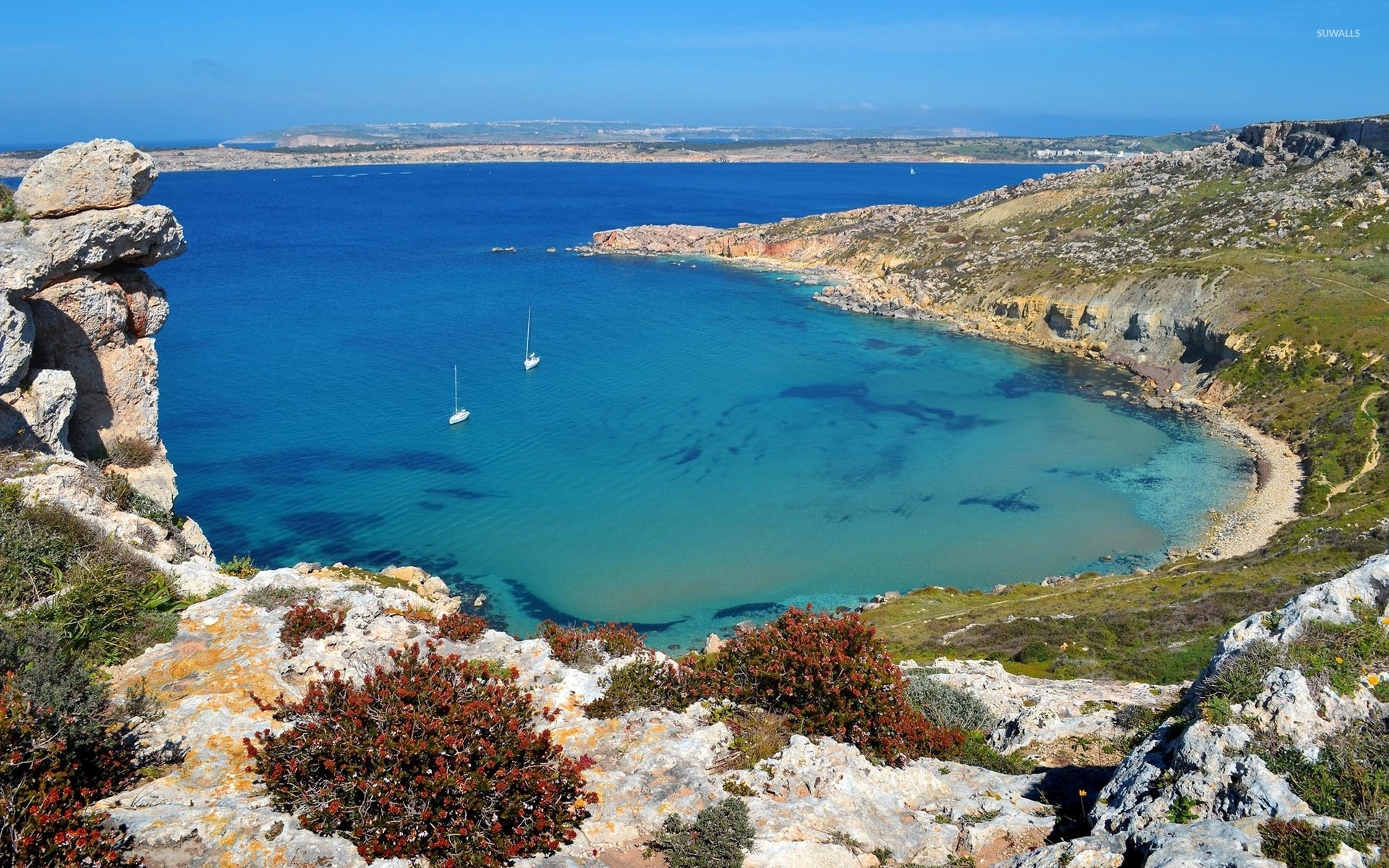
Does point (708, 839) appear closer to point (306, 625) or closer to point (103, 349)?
point (306, 625)

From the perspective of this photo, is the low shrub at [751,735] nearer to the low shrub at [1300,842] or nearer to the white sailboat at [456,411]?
the low shrub at [1300,842]

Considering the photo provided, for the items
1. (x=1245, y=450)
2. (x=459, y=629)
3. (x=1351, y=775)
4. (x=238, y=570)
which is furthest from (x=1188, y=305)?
(x=238, y=570)

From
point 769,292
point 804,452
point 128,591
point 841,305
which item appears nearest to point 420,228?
point 769,292

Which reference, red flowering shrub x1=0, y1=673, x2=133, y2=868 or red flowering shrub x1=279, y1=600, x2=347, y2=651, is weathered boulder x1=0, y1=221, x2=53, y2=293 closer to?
red flowering shrub x1=279, y1=600, x2=347, y2=651

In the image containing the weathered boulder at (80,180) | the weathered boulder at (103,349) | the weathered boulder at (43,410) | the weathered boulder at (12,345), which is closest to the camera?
the weathered boulder at (12,345)

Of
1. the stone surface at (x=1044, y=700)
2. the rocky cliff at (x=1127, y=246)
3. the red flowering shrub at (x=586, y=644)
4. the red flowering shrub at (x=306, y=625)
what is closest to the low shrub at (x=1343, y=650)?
the stone surface at (x=1044, y=700)

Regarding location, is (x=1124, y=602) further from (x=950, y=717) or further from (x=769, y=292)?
(x=769, y=292)

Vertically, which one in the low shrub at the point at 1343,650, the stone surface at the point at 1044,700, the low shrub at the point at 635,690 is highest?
the low shrub at the point at 1343,650
